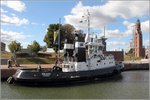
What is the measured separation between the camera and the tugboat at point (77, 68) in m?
29.1

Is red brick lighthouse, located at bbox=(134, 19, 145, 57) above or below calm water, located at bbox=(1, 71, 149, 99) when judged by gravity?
above

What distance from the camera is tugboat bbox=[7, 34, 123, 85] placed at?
95.5 feet

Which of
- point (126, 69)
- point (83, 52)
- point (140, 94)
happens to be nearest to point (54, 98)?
point (140, 94)

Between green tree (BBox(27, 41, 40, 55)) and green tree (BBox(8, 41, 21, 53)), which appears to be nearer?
green tree (BBox(27, 41, 40, 55))

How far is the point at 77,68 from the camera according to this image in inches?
1303

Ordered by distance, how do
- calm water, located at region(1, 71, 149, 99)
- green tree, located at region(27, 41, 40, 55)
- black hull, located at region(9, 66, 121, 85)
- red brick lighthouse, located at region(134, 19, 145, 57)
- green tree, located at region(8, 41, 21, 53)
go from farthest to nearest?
red brick lighthouse, located at region(134, 19, 145, 57)
green tree, located at region(8, 41, 21, 53)
green tree, located at region(27, 41, 40, 55)
black hull, located at region(9, 66, 121, 85)
calm water, located at region(1, 71, 149, 99)

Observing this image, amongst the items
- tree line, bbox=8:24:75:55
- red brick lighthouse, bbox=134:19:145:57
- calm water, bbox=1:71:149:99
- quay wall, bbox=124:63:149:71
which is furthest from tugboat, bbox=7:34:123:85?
red brick lighthouse, bbox=134:19:145:57

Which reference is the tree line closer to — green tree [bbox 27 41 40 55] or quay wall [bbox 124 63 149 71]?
green tree [bbox 27 41 40 55]

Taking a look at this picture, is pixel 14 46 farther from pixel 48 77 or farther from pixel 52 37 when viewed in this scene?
pixel 48 77

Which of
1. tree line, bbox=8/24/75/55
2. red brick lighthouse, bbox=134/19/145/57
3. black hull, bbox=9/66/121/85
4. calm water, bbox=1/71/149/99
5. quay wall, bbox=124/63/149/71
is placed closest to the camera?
calm water, bbox=1/71/149/99

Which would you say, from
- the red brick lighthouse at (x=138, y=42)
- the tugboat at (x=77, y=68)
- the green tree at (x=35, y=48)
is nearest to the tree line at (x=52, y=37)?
the green tree at (x=35, y=48)

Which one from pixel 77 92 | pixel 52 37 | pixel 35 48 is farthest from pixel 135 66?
pixel 35 48

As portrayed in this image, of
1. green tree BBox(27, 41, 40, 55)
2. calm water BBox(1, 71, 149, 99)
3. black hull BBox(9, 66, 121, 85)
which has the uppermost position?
green tree BBox(27, 41, 40, 55)

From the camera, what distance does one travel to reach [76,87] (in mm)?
29062
